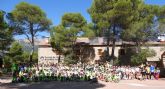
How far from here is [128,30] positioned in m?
41.7

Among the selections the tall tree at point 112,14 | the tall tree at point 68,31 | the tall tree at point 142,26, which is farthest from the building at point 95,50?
the tall tree at point 112,14

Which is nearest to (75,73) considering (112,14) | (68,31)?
(112,14)

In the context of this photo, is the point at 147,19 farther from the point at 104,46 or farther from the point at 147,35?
the point at 104,46

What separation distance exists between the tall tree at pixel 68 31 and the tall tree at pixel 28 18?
5.88ft

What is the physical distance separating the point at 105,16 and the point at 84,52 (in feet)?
47.2

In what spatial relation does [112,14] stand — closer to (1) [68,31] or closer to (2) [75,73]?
(1) [68,31]

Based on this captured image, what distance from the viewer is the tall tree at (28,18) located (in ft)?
163

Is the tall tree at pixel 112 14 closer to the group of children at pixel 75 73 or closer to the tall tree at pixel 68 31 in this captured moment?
the tall tree at pixel 68 31

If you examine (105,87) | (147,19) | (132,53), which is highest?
(147,19)

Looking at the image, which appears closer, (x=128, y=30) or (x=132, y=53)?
(x=128, y=30)

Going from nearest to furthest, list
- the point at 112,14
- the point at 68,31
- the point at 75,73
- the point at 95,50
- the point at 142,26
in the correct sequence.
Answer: the point at 75,73, the point at 112,14, the point at 142,26, the point at 68,31, the point at 95,50

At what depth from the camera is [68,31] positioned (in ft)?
164

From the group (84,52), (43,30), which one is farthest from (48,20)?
(84,52)

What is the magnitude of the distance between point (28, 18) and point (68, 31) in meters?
5.22
